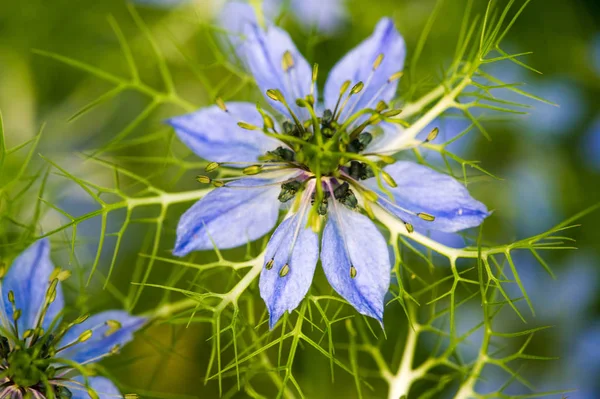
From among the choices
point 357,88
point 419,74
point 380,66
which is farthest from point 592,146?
point 357,88

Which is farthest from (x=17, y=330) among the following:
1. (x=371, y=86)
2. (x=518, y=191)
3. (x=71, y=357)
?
(x=518, y=191)

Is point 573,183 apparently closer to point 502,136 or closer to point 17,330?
point 502,136

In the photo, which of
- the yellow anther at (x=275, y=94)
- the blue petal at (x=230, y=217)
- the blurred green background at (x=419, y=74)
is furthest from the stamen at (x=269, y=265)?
the blurred green background at (x=419, y=74)

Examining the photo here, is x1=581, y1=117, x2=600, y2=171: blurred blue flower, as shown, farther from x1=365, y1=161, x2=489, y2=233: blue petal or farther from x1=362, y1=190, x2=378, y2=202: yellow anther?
x1=362, y1=190, x2=378, y2=202: yellow anther

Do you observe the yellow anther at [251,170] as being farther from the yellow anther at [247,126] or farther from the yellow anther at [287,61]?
the yellow anther at [287,61]

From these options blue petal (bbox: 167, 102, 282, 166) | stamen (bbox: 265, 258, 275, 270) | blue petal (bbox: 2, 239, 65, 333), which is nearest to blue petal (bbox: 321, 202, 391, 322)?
stamen (bbox: 265, 258, 275, 270)

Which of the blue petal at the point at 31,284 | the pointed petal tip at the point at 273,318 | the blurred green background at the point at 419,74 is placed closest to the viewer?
the pointed petal tip at the point at 273,318
